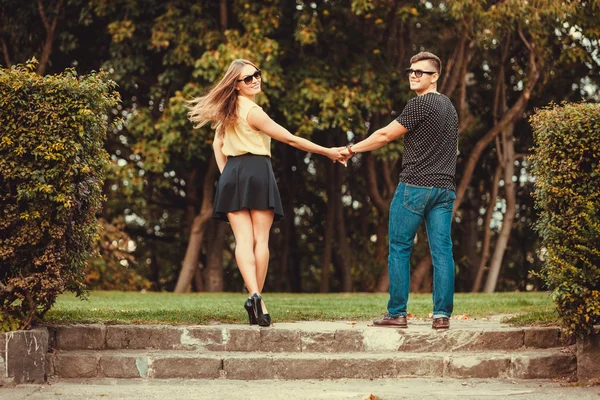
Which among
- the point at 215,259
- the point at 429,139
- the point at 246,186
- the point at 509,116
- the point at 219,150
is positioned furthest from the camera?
the point at 215,259

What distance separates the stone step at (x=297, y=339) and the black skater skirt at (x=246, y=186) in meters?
1.05

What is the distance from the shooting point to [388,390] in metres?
6.40

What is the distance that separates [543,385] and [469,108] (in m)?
15.9

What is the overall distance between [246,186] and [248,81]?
2.96 ft

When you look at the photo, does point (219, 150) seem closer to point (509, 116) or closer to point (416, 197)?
point (416, 197)

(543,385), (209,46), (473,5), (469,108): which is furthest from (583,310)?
(469,108)

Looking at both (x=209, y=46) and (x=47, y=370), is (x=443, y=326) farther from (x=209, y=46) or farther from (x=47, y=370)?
(x=209, y=46)

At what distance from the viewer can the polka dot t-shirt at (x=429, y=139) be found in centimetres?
753

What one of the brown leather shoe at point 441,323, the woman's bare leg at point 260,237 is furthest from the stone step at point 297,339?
the woman's bare leg at point 260,237

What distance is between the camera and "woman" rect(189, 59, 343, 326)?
7785 millimetres

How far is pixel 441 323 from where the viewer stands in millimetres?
7562

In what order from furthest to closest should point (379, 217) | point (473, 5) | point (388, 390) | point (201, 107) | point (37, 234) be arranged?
point (379, 217) → point (473, 5) → point (201, 107) → point (37, 234) → point (388, 390)

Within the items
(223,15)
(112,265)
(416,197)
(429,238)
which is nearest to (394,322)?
(429,238)

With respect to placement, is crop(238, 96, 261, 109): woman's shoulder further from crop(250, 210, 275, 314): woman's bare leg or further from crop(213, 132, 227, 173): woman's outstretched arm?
crop(250, 210, 275, 314): woman's bare leg
